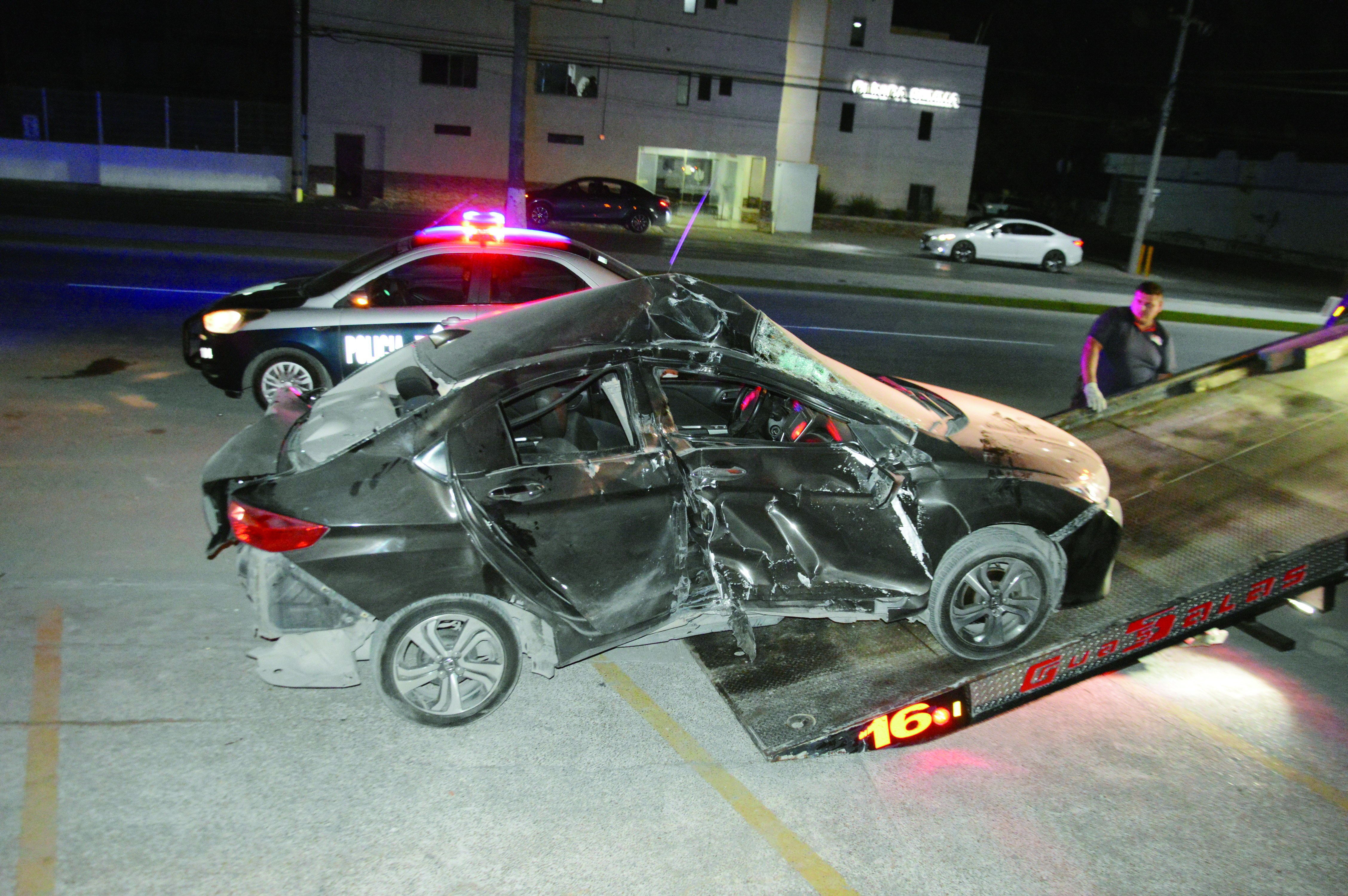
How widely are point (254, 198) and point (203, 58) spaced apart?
822 inches

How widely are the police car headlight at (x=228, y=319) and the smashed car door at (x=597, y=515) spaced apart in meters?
4.56

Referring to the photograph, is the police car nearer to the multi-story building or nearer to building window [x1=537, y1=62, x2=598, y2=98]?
the multi-story building

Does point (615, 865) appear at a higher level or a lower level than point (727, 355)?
lower

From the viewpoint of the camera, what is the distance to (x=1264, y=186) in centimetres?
4534

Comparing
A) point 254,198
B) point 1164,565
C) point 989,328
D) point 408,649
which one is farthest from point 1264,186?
point 408,649

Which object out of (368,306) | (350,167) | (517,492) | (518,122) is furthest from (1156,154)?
(517,492)

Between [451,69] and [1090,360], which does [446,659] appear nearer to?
[1090,360]

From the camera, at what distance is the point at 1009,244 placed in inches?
1180

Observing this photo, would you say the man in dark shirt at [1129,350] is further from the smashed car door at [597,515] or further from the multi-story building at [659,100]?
the multi-story building at [659,100]

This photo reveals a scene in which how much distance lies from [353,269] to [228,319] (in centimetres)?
109

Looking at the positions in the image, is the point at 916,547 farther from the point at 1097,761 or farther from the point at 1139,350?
the point at 1139,350

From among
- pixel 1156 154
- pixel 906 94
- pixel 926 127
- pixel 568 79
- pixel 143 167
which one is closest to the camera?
pixel 143 167

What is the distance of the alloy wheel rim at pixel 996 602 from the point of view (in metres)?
4.77

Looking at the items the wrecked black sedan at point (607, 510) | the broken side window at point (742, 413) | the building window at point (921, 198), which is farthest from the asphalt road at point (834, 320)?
the building window at point (921, 198)
